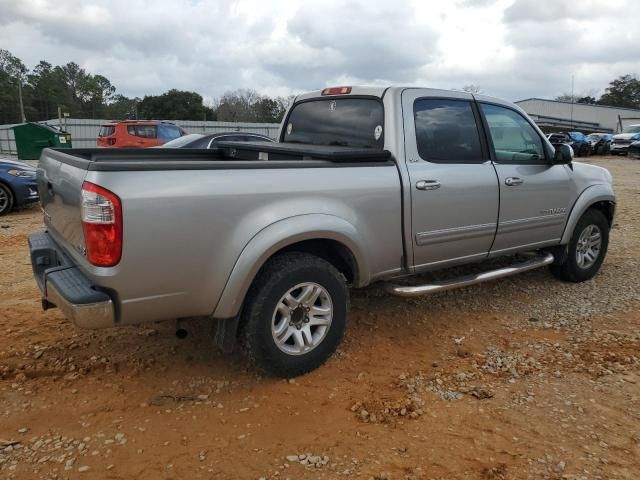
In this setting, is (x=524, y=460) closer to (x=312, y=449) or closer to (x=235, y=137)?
(x=312, y=449)

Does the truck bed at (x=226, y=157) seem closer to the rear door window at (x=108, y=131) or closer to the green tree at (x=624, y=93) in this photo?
the rear door window at (x=108, y=131)

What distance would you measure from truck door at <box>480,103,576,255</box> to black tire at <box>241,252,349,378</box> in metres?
1.75

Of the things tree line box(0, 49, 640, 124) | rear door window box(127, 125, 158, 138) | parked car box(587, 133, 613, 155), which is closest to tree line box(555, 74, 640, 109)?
tree line box(0, 49, 640, 124)

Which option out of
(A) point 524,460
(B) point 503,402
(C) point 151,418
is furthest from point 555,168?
(C) point 151,418

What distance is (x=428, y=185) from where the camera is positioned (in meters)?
3.88

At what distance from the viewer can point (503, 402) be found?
327 cm

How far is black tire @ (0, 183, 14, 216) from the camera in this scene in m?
9.05

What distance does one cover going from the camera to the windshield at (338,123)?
4.07 metres

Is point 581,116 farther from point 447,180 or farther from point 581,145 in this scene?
point 447,180

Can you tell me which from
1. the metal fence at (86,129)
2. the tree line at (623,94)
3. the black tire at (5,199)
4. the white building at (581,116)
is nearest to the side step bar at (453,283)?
the black tire at (5,199)

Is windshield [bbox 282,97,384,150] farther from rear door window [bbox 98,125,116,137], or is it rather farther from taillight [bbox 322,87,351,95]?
rear door window [bbox 98,125,116,137]

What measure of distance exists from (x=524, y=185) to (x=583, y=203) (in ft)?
3.29

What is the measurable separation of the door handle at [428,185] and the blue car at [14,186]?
25.5 ft

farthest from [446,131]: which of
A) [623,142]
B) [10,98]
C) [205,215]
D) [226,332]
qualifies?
[10,98]
